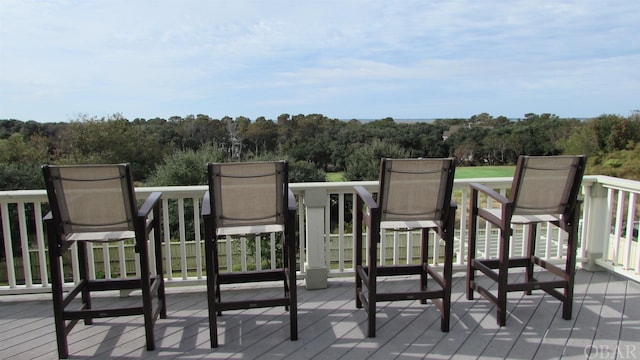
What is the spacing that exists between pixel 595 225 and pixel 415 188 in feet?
7.33

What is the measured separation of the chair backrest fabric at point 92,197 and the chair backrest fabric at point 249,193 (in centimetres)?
48

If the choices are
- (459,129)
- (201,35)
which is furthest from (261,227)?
(459,129)

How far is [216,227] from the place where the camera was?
2408 millimetres

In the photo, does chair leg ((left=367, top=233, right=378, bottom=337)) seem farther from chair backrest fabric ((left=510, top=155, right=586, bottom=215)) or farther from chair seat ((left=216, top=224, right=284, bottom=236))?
chair backrest fabric ((left=510, top=155, right=586, bottom=215))

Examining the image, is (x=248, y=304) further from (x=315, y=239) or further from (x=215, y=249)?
(x=315, y=239)

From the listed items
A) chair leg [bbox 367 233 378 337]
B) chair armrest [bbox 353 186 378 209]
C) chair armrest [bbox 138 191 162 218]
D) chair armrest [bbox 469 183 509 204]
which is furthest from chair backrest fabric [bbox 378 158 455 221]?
chair armrest [bbox 138 191 162 218]

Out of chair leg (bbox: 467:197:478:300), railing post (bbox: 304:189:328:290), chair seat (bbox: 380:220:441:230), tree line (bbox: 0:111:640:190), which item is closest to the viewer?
chair seat (bbox: 380:220:441:230)

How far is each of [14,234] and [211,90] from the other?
8296 mm

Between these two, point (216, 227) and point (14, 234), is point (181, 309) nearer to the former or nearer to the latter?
point (216, 227)

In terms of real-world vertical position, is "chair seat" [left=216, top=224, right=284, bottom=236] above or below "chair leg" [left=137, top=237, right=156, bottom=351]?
above

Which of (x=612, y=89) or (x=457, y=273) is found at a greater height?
(x=612, y=89)

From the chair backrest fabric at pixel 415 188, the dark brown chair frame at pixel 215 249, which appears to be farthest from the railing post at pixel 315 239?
the chair backrest fabric at pixel 415 188

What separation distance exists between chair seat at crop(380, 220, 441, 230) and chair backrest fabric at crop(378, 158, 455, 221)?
48 mm

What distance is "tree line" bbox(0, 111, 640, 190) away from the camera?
18203mm
